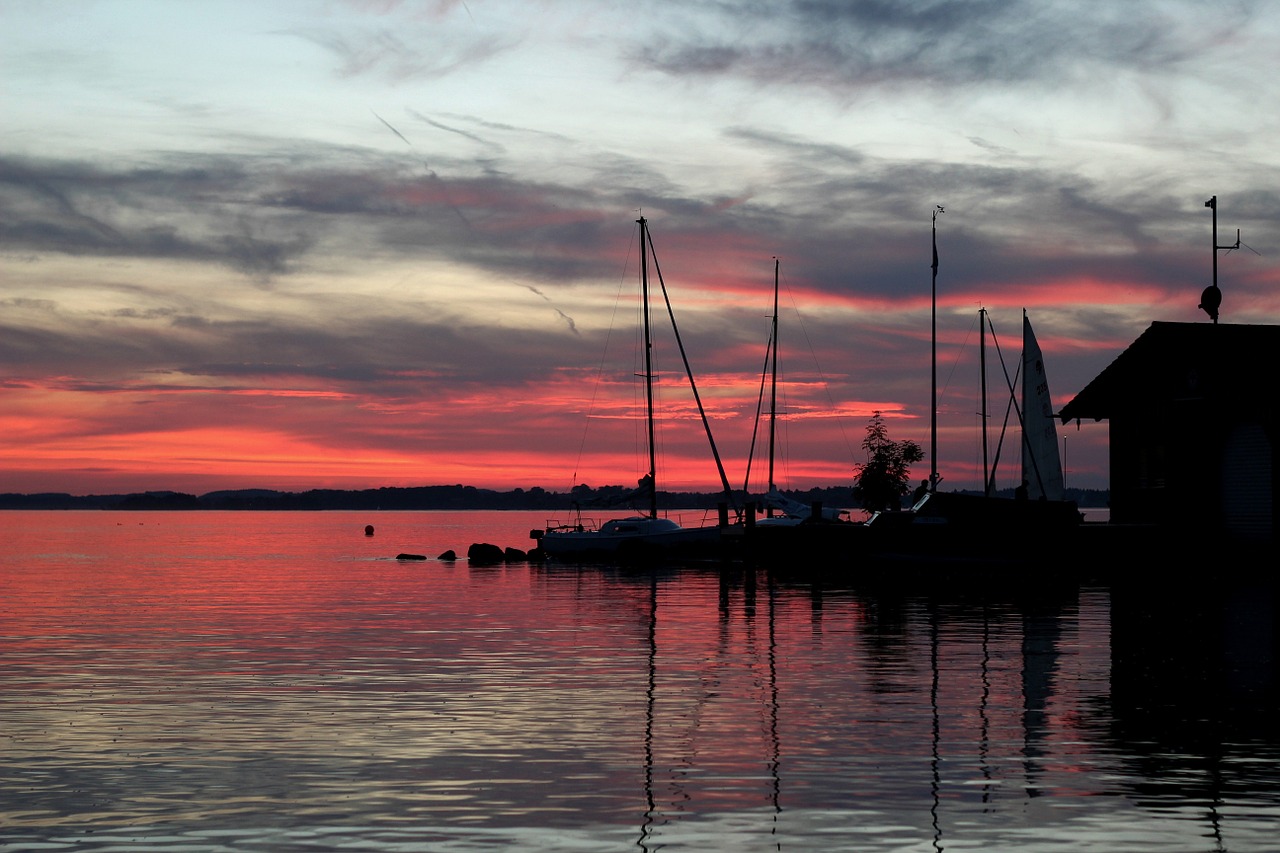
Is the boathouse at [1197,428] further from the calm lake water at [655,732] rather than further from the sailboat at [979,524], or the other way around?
the calm lake water at [655,732]

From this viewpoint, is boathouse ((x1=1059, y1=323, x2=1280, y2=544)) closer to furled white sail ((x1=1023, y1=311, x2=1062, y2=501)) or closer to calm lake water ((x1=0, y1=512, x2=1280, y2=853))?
calm lake water ((x1=0, y1=512, x2=1280, y2=853))

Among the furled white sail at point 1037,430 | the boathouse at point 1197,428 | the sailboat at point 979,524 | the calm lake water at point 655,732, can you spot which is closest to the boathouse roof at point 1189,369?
the boathouse at point 1197,428

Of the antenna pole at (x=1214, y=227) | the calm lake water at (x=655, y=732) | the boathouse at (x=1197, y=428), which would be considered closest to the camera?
the calm lake water at (x=655, y=732)

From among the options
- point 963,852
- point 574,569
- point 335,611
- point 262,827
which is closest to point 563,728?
point 262,827

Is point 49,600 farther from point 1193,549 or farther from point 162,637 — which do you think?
point 1193,549

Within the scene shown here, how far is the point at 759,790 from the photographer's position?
14.7m

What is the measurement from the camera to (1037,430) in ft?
261

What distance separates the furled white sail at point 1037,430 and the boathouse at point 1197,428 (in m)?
21.3

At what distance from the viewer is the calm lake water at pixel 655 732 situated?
12992mm

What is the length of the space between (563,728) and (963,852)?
26.6 feet

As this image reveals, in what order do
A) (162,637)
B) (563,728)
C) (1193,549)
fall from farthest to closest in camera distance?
(1193,549)
(162,637)
(563,728)

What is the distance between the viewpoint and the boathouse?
164ft

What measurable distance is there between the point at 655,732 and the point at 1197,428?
40.2 m

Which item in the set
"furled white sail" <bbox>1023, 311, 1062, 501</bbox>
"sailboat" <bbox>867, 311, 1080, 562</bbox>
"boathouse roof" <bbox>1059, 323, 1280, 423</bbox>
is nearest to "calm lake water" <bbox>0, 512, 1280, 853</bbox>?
"boathouse roof" <bbox>1059, 323, 1280, 423</bbox>
